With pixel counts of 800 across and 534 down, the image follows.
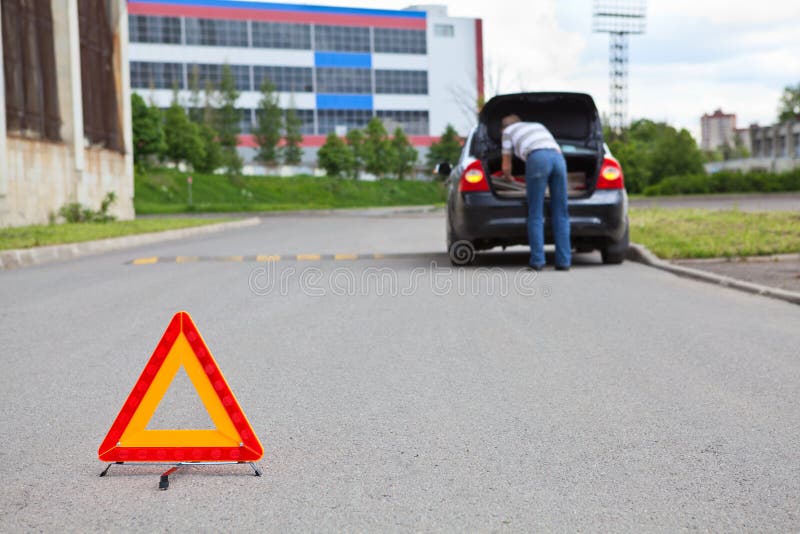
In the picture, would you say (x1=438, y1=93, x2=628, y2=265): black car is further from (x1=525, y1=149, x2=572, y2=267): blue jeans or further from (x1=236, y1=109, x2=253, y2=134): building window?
(x1=236, y1=109, x2=253, y2=134): building window

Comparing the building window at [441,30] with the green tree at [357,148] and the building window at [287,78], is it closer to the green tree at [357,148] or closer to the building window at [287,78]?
the building window at [287,78]

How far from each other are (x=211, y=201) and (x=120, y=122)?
64.6 ft

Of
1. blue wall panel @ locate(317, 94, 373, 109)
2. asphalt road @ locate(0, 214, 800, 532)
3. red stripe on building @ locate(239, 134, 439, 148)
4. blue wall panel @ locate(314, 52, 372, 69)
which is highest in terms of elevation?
blue wall panel @ locate(314, 52, 372, 69)

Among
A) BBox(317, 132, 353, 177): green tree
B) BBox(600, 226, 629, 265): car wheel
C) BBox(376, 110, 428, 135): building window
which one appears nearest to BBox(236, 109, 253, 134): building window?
BBox(376, 110, 428, 135): building window

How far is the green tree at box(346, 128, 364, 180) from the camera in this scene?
70.1 meters

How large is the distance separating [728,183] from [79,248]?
34.8 m

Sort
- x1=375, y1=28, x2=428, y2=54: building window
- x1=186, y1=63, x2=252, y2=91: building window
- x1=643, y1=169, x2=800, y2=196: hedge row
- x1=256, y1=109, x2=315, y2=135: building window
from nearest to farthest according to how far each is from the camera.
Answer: x1=643, y1=169, x2=800, y2=196: hedge row
x1=186, y1=63, x2=252, y2=91: building window
x1=256, y1=109, x2=315, y2=135: building window
x1=375, y1=28, x2=428, y2=54: building window

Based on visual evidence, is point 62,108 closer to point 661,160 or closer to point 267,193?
point 267,193

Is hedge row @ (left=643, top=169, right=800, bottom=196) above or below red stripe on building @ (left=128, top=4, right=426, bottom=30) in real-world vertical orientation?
below

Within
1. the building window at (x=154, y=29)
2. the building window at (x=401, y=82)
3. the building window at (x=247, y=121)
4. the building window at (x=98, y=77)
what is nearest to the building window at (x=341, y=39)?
the building window at (x=401, y=82)

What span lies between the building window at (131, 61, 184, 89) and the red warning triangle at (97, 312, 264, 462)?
74.6 m

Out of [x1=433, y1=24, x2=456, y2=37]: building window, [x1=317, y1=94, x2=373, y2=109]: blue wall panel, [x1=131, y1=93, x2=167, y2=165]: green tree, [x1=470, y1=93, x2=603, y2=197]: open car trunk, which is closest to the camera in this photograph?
[x1=470, y1=93, x2=603, y2=197]: open car trunk

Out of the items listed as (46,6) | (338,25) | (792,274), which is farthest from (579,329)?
(338,25)

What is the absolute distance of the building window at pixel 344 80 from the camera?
8094 centimetres
